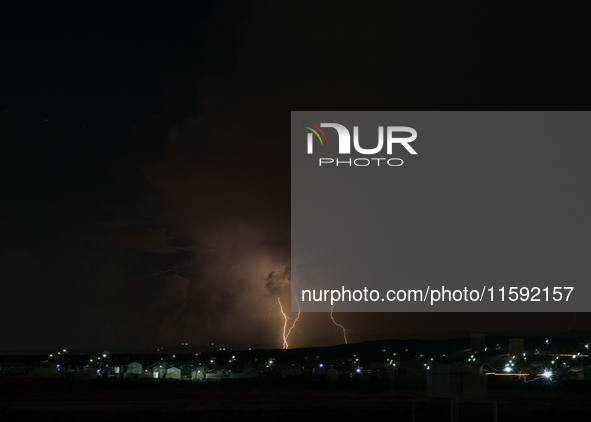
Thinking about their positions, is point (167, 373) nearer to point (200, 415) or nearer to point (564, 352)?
point (200, 415)

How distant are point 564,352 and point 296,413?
314 feet

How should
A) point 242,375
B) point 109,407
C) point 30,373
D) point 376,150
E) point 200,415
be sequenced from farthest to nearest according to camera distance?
point 242,375
point 30,373
point 109,407
point 200,415
point 376,150

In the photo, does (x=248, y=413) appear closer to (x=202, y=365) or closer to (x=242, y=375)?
(x=242, y=375)

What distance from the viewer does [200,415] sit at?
2269 cm

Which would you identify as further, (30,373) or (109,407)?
(30,373)

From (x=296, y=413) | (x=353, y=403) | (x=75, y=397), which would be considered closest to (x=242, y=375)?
(x=75, y=397)

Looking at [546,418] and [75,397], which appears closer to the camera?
[546,418]

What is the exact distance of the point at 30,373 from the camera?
216 ft

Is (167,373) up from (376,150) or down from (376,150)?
down

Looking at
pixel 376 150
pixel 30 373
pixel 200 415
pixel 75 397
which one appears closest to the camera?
pixel 376 150

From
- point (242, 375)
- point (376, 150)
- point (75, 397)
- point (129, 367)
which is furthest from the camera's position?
point (129, 367)

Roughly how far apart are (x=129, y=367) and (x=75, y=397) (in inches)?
1774

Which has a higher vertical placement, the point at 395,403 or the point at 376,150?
the point at 376,150

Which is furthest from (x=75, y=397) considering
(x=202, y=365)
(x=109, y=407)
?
(x=202, y=365)
